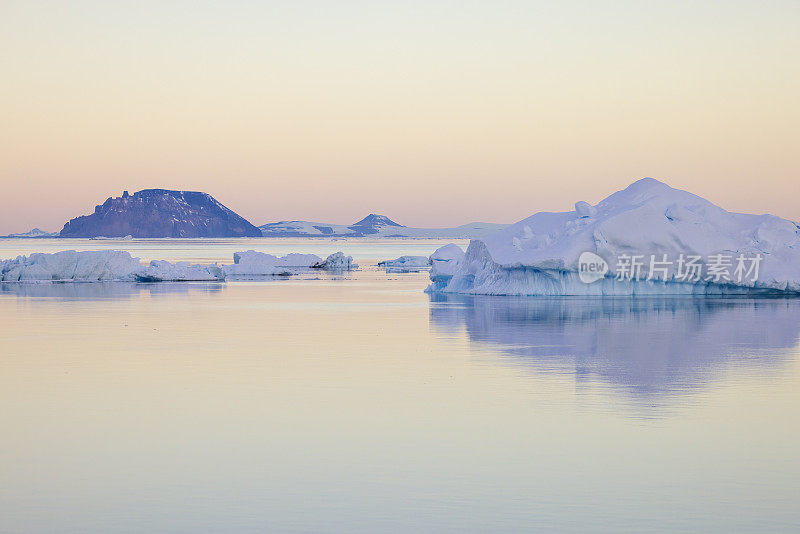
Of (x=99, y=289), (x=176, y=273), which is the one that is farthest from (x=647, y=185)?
(x=176, y=273)

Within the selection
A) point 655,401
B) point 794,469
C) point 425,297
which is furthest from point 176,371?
A: point 425,297

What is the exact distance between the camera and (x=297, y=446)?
755 centimetres

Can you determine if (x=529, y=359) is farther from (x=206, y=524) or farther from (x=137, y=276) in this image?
(x=137, y=276)

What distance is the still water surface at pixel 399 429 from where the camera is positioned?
580cm

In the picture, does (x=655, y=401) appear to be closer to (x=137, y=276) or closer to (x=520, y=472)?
(x=520, y=472)

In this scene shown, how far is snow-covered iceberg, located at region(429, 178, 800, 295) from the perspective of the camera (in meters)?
24.7

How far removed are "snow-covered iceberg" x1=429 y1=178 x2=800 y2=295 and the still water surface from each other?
305 inches

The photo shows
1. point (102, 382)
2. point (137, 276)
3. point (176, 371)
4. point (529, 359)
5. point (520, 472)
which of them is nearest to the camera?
point (520, 472)

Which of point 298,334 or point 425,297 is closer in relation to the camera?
point 298,334

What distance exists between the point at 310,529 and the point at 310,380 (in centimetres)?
544

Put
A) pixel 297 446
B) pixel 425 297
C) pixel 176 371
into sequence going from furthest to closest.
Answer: pixel 425 297 → pixel 176 371 → pixel 297 446

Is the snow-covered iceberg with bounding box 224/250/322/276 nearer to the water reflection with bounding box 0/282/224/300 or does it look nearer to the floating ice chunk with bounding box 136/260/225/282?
the floating ice chunk with bounding box 136/260/225/282

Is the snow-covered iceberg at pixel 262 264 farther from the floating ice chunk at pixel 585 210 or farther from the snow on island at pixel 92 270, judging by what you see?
the floating ice chunk at pixel 585 210

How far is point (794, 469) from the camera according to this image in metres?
6.80
